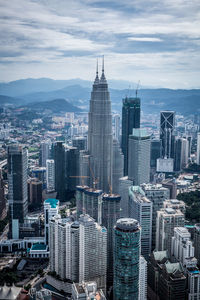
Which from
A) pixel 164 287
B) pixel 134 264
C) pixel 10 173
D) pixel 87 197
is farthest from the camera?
pixel 10 173

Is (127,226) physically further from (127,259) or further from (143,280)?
(143,280)

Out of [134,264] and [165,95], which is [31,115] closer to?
[165,95]

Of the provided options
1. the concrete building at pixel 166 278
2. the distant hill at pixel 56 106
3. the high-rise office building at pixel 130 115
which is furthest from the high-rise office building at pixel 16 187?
the distant hill at pixel 56 106

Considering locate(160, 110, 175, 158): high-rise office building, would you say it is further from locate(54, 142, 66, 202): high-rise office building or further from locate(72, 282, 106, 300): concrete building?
locate(72, 282, 106, 300): concrete building

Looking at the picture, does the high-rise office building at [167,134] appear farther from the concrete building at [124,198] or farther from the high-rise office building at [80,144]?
the concrete building at [124,198]

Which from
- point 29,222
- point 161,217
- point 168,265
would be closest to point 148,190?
point 161,217

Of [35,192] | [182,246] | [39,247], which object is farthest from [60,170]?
[182,246]

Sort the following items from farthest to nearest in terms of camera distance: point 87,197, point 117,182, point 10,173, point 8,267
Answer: point 117,182
point 10,173
point 87,197
point 8,267
